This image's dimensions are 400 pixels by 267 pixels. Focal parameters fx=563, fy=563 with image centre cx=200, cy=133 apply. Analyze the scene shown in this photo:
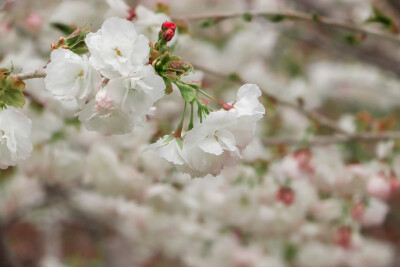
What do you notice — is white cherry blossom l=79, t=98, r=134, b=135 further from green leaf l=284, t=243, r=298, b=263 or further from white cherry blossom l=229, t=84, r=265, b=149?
green leaf l=284, t=243, r=298, b=263

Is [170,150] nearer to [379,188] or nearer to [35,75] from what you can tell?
[35,75]

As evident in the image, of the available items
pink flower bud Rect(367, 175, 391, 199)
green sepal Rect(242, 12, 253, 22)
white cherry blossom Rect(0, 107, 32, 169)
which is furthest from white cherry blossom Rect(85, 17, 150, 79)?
pink flower bud Rect(367, 175, 391, 199)

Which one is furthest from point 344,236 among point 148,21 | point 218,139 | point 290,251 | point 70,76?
point 70,76

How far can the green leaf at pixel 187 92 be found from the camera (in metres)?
0.60

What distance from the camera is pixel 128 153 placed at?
1.71 metres

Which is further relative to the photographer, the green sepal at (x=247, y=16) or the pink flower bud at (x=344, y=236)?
the pink flower bud at (x=344, y=236)

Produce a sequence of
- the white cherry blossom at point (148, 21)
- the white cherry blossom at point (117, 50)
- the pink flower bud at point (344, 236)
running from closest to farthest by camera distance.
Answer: the white cherry blossom at point (117, 50)
the white cherry blossom at point (148, 21)
the pink flower bud at point (344, 236)

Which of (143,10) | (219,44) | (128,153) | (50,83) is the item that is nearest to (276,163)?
(128,153)

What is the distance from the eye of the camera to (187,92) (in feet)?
1.97

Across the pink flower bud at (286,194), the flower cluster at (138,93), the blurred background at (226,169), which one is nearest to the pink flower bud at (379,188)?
the blurred background at (226,169)

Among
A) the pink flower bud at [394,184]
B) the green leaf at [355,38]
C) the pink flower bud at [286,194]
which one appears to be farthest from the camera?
the pink flower bud at [286,194]

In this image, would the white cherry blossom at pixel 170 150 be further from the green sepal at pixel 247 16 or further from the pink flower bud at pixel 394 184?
the pink flower bud at pixel 394 184

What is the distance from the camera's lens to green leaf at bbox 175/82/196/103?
0.60 meters

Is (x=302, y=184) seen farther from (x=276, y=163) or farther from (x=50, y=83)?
(x=50, y=83)
